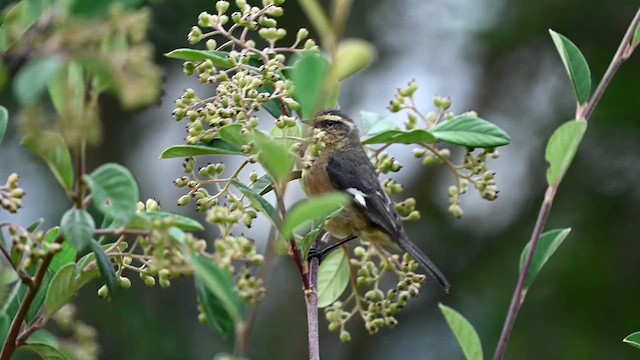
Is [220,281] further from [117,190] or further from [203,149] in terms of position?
[203,149]

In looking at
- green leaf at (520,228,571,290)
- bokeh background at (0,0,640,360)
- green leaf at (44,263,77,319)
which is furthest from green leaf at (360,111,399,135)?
bokeh background at (0,0,640,360)

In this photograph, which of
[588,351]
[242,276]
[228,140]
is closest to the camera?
[242,276]

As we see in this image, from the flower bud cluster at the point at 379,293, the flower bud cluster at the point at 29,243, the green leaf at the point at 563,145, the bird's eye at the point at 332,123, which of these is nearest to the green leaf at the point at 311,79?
the flower bud cluster at the point at 29,243

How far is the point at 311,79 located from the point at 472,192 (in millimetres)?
5734

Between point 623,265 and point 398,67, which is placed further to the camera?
point 398,67

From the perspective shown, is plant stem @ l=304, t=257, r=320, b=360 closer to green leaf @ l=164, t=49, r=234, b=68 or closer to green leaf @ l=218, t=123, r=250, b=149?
green leaf @ l=218, t=123, r=250, b=149

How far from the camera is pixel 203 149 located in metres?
1.68

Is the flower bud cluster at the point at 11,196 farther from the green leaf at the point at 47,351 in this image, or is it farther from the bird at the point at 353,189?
the bird at the point at 353,189

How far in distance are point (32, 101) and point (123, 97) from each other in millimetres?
76

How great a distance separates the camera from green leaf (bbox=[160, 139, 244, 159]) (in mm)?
1648

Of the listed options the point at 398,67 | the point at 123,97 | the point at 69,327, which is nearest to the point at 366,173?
the point at 69,327

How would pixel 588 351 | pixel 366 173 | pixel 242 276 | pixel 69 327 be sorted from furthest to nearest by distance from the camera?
1. pixel 588 351
2. pixel 366 173
3. pixel 69 327
4. pixel 242 276

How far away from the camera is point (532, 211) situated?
21.8ft

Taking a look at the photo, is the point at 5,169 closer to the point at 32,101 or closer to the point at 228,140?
the point at 228,140
